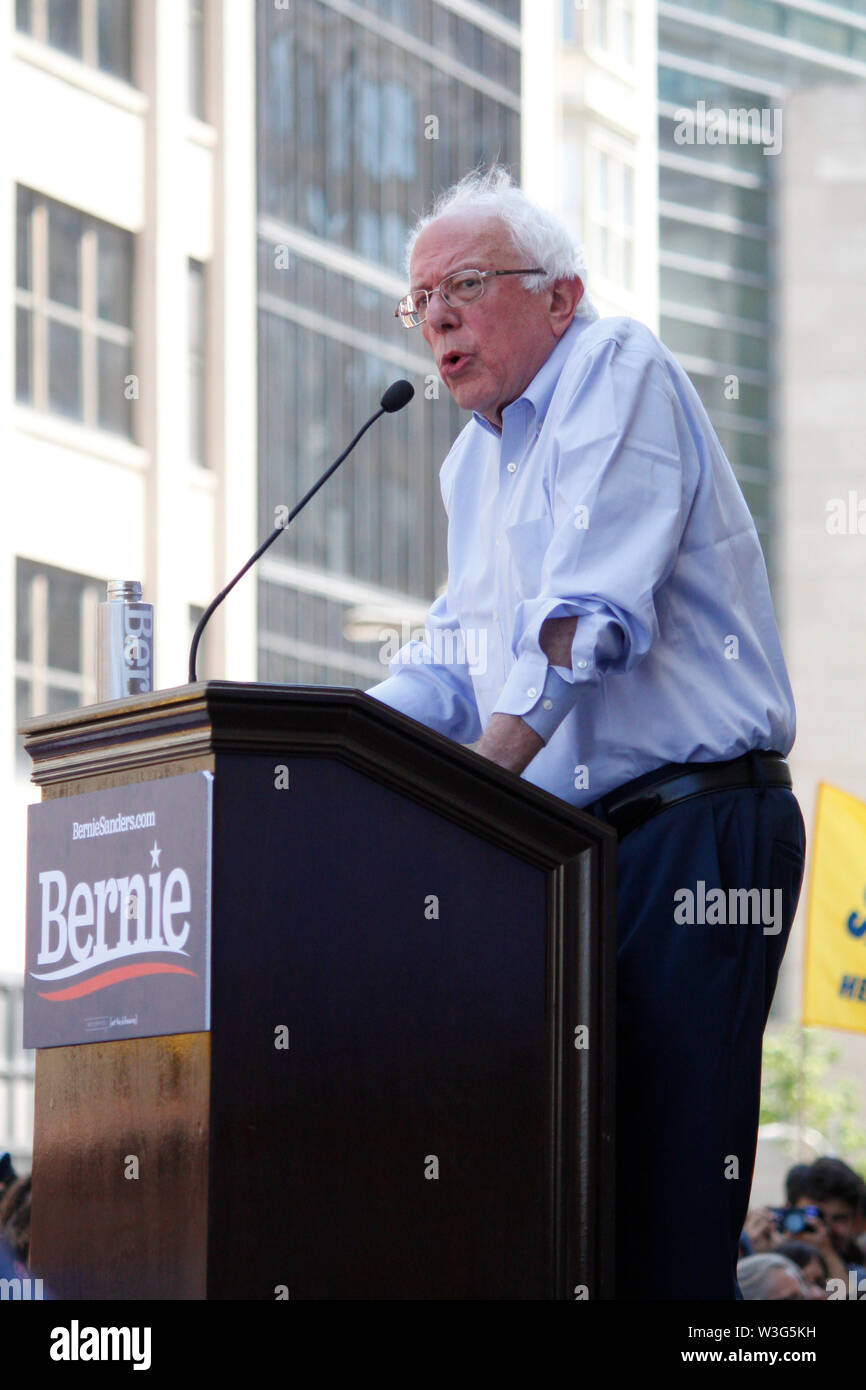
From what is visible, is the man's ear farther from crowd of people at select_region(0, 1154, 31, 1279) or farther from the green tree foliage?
the green tree foliage

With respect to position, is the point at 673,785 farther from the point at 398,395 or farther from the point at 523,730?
the point at 398,395

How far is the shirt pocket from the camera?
11.8ft

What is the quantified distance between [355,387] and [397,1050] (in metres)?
25.1

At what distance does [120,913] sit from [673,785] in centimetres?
79

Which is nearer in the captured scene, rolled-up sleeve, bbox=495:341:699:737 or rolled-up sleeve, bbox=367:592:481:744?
rolled-up sleeve, bbox=495:341:699:737

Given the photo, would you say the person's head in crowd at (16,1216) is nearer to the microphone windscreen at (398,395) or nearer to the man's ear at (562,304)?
the microphone windscreen at (398,395)

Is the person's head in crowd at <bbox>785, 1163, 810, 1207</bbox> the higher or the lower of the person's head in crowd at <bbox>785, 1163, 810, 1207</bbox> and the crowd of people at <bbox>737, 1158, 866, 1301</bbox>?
the higher

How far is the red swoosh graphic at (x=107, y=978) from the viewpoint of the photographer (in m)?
2.95

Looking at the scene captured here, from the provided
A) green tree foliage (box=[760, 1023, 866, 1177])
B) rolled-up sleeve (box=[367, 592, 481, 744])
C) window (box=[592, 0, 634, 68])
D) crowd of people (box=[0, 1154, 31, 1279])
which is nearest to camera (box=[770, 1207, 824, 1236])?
crowd of people (box=[0, 1154, 31, 1279])

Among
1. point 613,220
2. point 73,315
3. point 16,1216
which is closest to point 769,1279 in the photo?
point 16,1216

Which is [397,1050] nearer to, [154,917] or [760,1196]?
[154,917]

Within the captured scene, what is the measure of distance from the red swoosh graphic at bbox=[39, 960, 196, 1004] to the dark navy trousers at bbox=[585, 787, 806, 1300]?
27.0 inches

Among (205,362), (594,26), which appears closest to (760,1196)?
(594,26)

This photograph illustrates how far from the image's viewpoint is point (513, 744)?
332cm
